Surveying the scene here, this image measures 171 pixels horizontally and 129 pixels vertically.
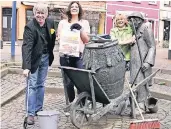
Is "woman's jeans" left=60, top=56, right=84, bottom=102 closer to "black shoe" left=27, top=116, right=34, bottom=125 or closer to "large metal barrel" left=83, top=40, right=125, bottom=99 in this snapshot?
"large metal barrel" left=83, top=40, right=125, bottom=99

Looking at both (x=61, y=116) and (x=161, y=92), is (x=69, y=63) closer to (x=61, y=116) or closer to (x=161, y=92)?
(x=61, y=116)

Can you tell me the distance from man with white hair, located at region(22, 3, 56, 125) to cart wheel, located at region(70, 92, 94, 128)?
0.68m

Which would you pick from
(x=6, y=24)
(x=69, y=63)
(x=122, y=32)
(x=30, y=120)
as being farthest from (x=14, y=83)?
(x=6, y=24)

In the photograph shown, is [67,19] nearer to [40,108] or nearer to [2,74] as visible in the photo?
[40,108]

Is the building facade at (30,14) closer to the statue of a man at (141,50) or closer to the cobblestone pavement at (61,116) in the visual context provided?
the cobblestone pavement at (61,116)

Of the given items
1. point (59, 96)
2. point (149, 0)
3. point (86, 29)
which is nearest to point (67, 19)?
point (86, 29)

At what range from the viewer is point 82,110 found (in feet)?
17.9

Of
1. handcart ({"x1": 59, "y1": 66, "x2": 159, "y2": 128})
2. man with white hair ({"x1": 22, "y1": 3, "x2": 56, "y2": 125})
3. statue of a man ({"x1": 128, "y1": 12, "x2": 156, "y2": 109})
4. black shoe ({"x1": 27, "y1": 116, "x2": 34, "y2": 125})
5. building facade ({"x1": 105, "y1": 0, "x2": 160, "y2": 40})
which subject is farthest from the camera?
building facade ({"x1": 105, "y1": 0, "x2": 160, "y2": 40})

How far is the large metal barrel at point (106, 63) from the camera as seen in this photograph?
5363mm

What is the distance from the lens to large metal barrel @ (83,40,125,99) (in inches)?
211

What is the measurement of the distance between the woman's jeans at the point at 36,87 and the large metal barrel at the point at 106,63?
690mm

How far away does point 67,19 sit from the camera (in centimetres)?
606

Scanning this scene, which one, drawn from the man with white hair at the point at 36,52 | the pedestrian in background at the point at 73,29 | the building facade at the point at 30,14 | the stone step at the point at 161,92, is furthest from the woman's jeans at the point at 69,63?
→ the building facade at the point at 30,14

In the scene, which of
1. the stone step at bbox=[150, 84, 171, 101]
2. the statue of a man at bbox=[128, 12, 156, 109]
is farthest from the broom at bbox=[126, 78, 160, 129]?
the stone step at bbox=[150, 84, 171, 101]
